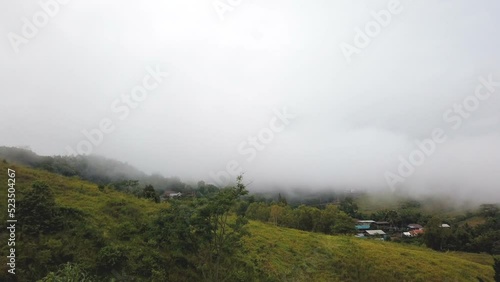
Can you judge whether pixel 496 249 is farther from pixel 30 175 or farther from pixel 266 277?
pixel 30 175

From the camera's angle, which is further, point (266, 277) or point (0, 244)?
point (266, 277)

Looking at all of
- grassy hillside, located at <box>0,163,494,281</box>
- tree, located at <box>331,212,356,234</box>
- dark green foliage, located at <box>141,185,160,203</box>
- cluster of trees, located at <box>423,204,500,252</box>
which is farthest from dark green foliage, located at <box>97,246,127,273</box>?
cluster of trees, located at <box>423,204,500,252</box>

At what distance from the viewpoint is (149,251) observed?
20.8m

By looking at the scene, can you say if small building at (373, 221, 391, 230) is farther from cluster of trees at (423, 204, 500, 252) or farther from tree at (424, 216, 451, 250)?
tree at (424, 216, 451, 250)

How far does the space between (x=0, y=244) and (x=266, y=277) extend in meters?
17.1

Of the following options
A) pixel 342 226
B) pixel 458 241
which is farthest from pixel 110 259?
pixel 458 241

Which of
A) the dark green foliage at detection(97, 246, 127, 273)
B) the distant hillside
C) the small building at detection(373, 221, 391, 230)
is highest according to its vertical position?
the distant hillside

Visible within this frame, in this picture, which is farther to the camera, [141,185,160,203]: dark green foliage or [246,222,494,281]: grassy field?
[141,185,160,203]: dark green foliage

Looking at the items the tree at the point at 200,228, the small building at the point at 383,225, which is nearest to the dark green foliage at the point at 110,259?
the tree at the point at 200,228

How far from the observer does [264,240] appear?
30.7 m

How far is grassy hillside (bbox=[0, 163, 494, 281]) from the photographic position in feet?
59.0

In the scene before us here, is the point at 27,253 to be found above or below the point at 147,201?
below

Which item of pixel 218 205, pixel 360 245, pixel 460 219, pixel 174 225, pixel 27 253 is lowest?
pixel 460 219

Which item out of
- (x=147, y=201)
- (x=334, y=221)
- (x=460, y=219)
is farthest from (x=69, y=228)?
(x=460, y=219)
